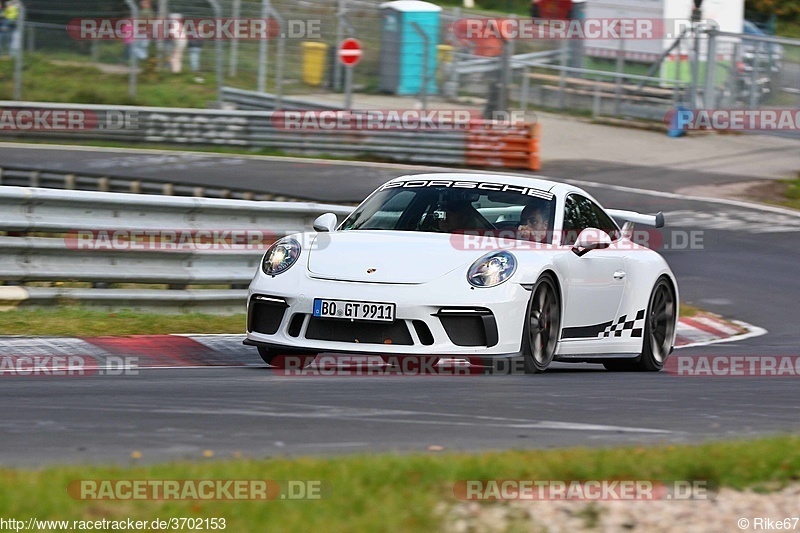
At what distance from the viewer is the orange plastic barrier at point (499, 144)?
2303 cm

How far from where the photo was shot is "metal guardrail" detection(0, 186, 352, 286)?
9828 mm

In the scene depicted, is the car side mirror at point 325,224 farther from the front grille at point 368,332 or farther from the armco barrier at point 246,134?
the armco barrier at point 246,134

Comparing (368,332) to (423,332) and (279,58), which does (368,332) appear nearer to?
(423,332)

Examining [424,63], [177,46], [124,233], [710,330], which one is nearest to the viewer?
[124,233]

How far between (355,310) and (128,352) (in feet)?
6.13

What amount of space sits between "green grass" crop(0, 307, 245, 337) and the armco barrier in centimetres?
1312

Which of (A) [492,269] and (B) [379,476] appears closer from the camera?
(B) [379,476]

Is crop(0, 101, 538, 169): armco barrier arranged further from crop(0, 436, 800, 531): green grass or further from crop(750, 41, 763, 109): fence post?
crop(0, 436, 800, 531): green grass

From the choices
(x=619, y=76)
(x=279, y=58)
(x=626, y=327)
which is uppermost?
(x=279, y=58)

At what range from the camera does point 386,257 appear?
784 cm

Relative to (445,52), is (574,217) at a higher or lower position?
lower

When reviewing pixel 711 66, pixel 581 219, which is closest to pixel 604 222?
pixel 581 219

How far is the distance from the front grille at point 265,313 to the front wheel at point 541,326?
1380 mm

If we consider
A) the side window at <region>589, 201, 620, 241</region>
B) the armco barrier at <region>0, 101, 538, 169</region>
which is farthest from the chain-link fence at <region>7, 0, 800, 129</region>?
the side window at <region>589, 201, 620, 241</region>
